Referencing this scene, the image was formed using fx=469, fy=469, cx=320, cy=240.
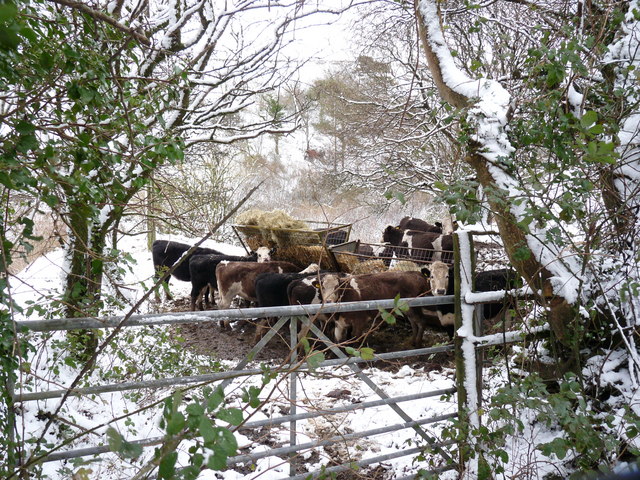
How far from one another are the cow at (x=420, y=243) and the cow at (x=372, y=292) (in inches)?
105

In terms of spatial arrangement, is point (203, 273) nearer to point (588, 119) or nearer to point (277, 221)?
point (277, 221)

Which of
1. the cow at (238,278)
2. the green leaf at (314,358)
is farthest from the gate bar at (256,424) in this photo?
the cow at (238,278)

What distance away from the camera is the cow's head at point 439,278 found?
6.68 m

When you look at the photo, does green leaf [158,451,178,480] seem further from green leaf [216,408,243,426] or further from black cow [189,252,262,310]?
black cow [189,252,262,310]

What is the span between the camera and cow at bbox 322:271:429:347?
653 cm

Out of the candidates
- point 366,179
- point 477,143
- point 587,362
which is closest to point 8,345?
point 477,143

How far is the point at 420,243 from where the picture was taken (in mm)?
11016

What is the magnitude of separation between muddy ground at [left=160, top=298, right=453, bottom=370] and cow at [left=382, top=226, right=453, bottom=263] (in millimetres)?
2334

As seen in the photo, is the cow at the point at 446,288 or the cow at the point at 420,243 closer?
the cow at the point at 446,288

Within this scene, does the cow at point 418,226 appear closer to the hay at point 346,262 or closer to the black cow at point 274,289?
the hay at point 346,262

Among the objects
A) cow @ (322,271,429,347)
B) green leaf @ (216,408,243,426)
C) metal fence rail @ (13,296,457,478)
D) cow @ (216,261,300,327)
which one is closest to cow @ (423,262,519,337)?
cow @ (322,271,429,347)

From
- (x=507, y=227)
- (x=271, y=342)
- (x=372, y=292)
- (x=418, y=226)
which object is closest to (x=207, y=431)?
(x=507, y=227)

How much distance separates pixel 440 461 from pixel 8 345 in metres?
2.84

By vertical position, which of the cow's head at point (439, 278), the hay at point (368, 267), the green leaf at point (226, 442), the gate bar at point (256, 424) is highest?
the hay at point (368, 267)
